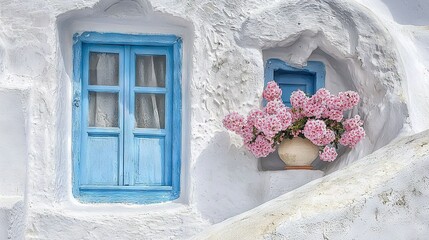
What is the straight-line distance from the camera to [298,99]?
5062 mm

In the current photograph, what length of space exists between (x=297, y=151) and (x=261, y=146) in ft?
0.92

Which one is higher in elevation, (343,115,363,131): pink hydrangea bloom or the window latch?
A: the window latch

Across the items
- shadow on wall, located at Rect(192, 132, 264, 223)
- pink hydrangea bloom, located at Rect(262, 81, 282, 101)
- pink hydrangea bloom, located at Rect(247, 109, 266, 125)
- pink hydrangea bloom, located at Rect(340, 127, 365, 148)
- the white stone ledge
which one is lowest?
the white stone ledge

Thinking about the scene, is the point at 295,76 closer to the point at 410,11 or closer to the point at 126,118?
the point at 410,11

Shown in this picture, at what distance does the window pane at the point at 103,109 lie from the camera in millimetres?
5375

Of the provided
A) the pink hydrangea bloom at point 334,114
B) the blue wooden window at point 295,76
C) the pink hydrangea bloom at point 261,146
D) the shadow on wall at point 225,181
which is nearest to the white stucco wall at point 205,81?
the shadow on wall at point 225,181

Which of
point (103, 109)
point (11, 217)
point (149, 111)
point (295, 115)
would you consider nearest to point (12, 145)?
point (11, 217)

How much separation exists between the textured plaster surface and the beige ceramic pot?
152 centimetres

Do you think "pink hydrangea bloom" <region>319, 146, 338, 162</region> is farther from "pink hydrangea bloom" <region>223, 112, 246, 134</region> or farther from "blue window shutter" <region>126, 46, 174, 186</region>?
"blue window shutter" <region>126, 46, 174, 186</region>

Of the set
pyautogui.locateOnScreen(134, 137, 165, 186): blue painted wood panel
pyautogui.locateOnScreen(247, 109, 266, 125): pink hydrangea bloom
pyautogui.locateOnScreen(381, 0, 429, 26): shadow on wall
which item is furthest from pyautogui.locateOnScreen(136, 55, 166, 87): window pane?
pyautogui.locateOnScreen(381, 0, 429, 26): shadow on wall

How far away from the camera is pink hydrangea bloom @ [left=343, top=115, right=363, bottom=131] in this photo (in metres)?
5.10

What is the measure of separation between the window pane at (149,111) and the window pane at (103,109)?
166 mm

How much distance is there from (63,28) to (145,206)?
1449 millimetres

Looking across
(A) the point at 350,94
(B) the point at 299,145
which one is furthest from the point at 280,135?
(A) the point at 350,94
